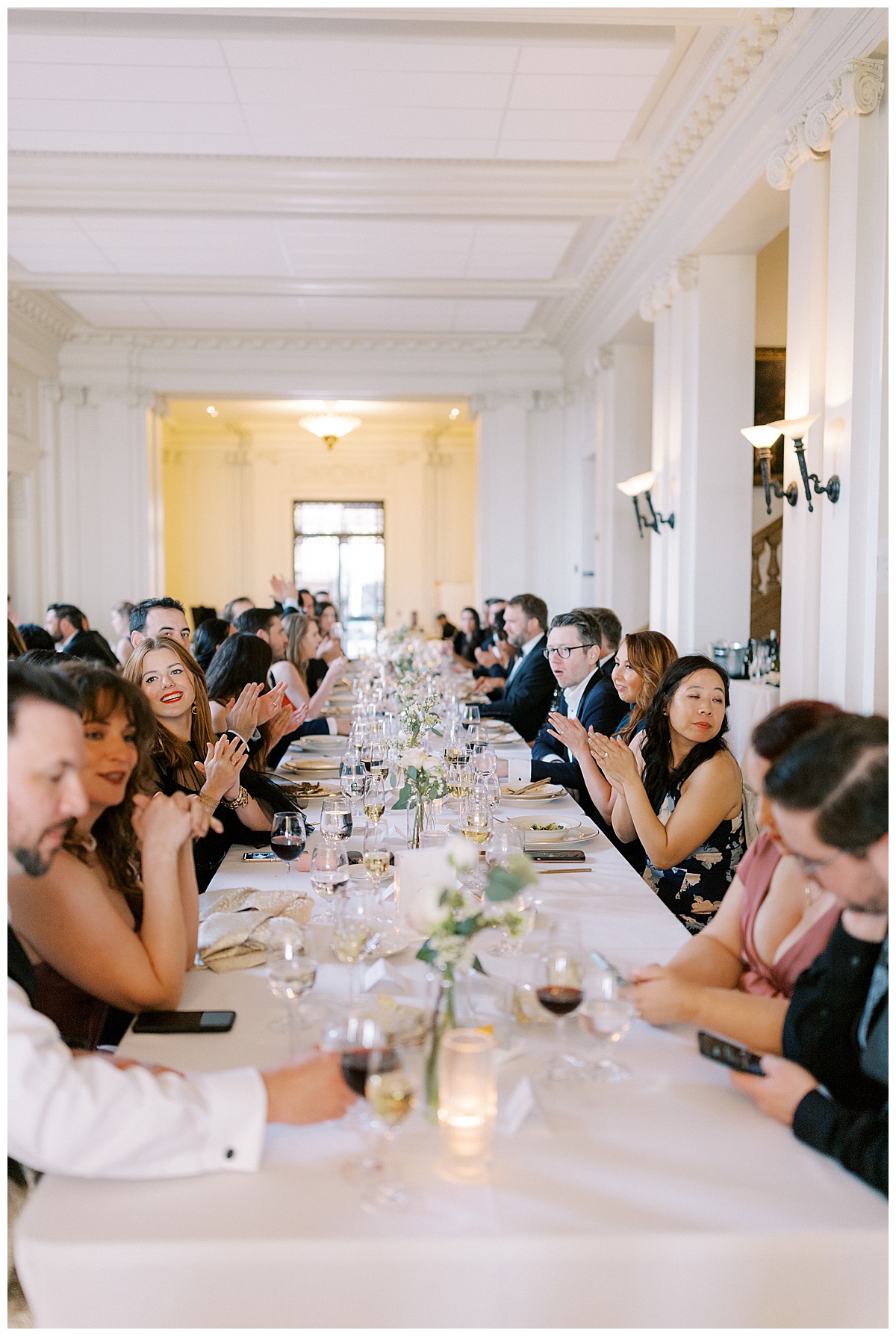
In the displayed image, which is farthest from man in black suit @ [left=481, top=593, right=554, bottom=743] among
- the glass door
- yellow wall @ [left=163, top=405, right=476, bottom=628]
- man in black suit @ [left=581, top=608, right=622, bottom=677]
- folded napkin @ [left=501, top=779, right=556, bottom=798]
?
the glass door

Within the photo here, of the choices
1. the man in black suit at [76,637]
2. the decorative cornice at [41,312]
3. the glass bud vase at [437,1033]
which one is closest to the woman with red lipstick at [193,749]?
the glass bud vase at [437,1033]

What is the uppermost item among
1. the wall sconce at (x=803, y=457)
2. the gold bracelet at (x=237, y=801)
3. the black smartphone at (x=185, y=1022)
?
the wall sconce at (x=803, y=457)

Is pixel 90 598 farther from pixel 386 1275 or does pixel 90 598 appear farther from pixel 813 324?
pixel 386 1275

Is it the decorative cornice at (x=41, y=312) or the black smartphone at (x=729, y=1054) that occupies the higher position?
the decorative cornice at (x=41, y=312)

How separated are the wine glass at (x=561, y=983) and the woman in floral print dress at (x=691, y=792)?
1.23 m

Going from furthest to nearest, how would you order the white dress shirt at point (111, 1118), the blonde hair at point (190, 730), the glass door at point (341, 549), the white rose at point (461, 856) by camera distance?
the glass door at point (341, 549) < the blonde hair at point (190, 730) < the white rose at point (461, 856) < the white dress shirt at point (111, 1118)

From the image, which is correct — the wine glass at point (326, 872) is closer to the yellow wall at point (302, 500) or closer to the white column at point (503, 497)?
the white column at point (503, 497)

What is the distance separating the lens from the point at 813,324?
446 cm

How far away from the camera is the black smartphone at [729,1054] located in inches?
56.9

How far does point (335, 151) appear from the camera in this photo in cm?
597

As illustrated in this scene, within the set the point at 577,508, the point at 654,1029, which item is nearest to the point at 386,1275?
the point at 654,1029

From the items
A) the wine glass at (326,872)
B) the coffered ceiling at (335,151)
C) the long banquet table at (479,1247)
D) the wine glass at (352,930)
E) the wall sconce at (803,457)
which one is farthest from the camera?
the coffered ceiling at (335,151)

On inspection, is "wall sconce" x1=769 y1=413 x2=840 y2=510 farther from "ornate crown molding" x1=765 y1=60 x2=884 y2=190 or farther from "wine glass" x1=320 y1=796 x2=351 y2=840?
"wine glass" x1=320 y1=796 x2=351 y2=840

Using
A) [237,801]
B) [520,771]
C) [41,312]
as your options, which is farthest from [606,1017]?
[41,312]
